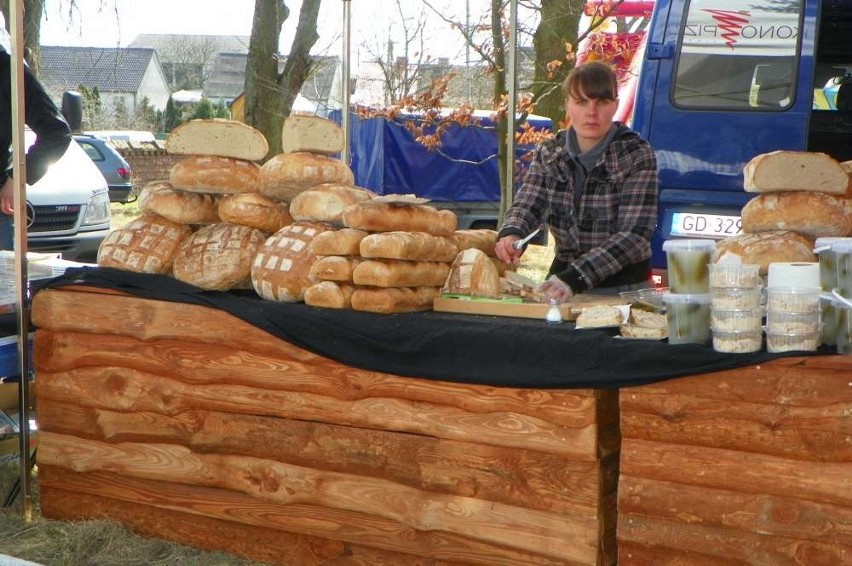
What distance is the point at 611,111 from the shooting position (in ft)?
12.8

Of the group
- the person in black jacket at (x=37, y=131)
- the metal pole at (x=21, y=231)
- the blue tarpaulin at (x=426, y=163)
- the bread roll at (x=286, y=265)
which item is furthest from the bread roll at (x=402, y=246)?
the blue tarpaulin at (x=426, y=163)

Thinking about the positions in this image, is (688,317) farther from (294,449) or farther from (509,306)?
(294,449)

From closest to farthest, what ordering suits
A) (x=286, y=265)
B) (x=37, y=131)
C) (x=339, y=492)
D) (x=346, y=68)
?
(x=339, y=492)
(x=286, y=265)
(x=37, y=131)
(x=346, y=68)

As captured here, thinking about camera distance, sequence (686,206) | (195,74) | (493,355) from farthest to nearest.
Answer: (195,74) → (686,206) → (493,355)

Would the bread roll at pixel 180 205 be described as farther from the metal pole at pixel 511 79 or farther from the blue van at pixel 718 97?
the blue van at pixel 718 97

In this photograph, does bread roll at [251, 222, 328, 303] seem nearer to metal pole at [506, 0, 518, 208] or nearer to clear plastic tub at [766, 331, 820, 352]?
clear plastic tub at [766, 331, 820, 352]

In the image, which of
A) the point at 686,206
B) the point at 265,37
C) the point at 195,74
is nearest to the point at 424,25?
the point at 265,37

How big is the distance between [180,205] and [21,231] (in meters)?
0.60

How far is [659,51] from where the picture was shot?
253 inches

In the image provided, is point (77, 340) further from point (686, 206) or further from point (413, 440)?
point (686, 206)

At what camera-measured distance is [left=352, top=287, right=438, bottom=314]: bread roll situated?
11.2 feet

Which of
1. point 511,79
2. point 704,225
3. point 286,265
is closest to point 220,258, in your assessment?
point 286,265

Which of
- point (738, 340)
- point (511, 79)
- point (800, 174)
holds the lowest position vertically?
point (738, 340)

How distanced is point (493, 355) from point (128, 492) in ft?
5.44
